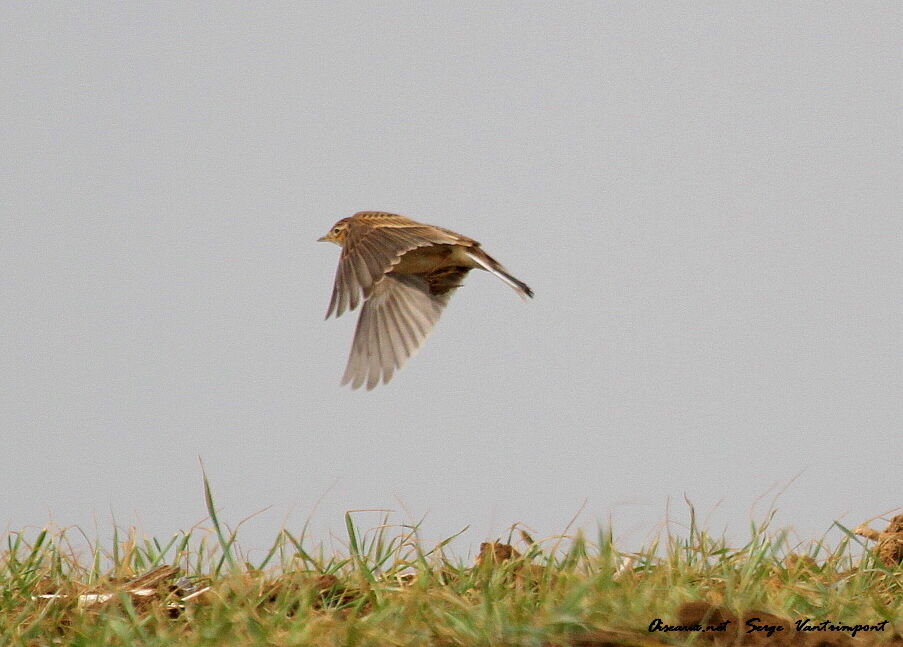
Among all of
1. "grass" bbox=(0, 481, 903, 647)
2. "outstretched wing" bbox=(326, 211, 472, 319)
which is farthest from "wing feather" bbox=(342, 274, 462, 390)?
"grass" bbox=(0, 481, 903, 647)

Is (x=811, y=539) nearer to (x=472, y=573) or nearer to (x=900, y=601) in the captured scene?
(x=900, y=601)

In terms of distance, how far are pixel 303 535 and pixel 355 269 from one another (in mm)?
2488

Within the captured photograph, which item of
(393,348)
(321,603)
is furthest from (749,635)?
(393,348)

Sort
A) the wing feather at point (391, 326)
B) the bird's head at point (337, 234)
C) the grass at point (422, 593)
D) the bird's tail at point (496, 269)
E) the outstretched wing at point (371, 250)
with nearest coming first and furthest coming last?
the grass at point (422, 593), the outstretched wing at point (371, 250), the bird's tail at point (496, 269), the wing feather at point (391, 326), the bird's head at point (337, 234)

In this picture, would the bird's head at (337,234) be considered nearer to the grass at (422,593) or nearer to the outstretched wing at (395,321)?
the outstretched wing at (395,321)

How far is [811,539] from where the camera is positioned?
594cm

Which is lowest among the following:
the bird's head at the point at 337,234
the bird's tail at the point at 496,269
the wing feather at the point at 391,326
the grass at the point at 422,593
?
the grass at the point at 422,593

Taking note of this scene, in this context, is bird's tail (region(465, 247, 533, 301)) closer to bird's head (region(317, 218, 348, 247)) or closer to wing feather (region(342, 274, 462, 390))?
wing feather (region(342, 274, 462, 390))

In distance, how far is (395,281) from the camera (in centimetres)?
898

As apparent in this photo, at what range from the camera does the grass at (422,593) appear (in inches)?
162

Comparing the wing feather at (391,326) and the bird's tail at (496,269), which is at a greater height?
the bird's tail at (496,269)

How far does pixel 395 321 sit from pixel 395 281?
397 millimetres

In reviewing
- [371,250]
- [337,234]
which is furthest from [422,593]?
[337,234]

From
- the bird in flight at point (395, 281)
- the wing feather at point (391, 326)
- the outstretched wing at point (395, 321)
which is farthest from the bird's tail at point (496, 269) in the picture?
the wing feather at point (391, 326)
